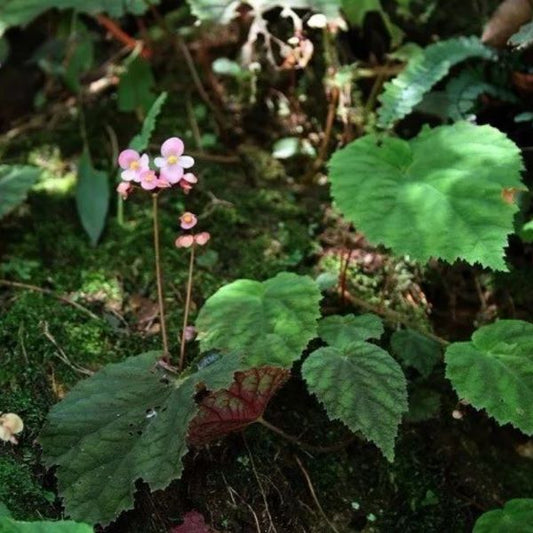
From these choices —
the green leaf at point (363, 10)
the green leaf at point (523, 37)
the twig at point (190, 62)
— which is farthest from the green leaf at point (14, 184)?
the green leaf at point (523, 37)

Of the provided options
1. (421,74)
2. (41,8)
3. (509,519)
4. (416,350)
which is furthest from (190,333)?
(41,8)

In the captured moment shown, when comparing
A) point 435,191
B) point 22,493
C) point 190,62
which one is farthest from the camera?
point 190,62

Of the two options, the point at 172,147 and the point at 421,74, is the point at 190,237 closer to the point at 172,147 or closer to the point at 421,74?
the point at 172,147

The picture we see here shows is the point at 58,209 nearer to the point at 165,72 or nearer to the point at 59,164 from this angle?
the point at 59,164

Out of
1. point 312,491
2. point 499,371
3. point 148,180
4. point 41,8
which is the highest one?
point 41,8

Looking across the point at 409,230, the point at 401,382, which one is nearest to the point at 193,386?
the point at 401,382
